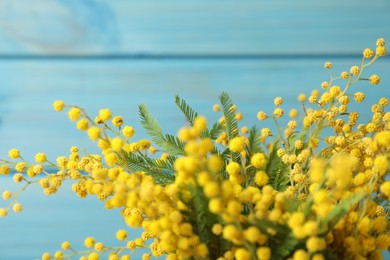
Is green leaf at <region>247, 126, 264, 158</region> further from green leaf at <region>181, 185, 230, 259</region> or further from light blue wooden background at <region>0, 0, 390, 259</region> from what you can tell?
light blue wooden background at <region>0, 0, 390, 259</region>

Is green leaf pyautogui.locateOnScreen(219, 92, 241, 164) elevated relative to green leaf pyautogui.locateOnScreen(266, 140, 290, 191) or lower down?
elevated

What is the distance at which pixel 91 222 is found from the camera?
924 millimetres

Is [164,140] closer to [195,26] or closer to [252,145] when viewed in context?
[252,145]

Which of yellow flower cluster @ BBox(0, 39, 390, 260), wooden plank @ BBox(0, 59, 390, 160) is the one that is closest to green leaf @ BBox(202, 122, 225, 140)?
yellow flower cluster @ BBox(0, 39, 390, 260)

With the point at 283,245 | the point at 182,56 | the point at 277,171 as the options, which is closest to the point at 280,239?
the point at 283,245

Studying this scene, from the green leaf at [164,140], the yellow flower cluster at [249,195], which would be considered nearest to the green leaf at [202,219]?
the yellow flower cluster at [249,195]

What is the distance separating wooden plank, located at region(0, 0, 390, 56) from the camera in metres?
0.87

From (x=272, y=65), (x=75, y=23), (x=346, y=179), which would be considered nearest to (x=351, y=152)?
(x=346, y=179)

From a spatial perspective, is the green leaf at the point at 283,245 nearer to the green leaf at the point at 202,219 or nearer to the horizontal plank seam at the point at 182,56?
the green leaf at the point at 202,219

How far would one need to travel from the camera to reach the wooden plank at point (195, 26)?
0.87 m

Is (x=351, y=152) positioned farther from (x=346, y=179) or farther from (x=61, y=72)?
(x=61, y=72)

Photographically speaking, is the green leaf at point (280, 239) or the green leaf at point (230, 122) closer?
the green leaf at point (280, 239)

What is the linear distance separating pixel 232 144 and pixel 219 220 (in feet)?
0.21

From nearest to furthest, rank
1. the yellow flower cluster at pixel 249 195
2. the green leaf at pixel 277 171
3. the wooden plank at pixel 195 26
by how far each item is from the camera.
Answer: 1. the yellow flower cluster at pixel 249 195
2. the green leaf at pixel 277 171
3. the wooden plank at pixel 195 26
